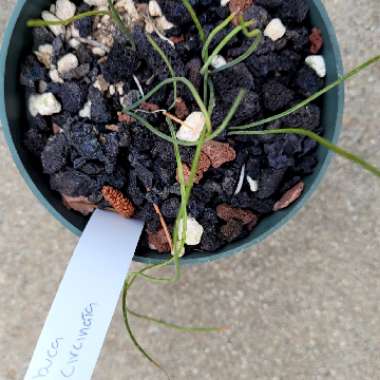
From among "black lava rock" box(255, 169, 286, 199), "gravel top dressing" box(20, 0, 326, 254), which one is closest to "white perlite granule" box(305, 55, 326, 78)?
"gravel top dressing" box(20, 0, 326, 254)

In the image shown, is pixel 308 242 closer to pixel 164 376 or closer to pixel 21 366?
pixel 164 376

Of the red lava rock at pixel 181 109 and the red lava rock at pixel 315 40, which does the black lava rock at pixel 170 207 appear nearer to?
the red lava rock at pixel 181 109

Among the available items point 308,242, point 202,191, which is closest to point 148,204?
point 202,191

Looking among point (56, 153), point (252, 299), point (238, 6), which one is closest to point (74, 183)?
point (56, 153)

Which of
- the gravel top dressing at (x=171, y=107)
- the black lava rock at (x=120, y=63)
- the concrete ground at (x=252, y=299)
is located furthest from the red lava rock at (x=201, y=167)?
the concrete ground at (x=252, y=299)

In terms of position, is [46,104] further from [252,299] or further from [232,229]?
[252,299]

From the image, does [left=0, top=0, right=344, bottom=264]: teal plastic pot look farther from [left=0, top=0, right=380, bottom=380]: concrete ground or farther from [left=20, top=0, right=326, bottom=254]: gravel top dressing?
[left=0, top=0, right=380, bottom=380]: concrete ground
